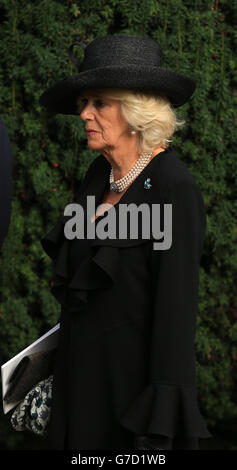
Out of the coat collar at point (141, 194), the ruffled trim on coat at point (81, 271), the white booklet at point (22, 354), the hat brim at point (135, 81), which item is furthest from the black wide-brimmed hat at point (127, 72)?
the white booklet at point (22, 354)

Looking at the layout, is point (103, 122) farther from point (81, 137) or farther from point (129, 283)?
point (81, 137)

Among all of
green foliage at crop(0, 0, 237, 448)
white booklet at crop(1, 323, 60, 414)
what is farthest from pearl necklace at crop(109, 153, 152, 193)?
green foliage at crop(0, 0, 237, 448)

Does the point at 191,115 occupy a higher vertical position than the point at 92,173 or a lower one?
higher

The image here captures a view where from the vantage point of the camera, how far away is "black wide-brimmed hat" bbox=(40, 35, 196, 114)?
6.17ft

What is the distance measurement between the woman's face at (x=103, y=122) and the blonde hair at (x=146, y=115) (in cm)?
3


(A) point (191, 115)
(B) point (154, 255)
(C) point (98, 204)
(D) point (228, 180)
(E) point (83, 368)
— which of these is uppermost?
(A) point (191, 115)

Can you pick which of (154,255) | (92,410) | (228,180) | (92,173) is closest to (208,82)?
(228,180)

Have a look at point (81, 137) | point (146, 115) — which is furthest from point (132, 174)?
point (81, 137)

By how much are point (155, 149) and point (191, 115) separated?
179 cm

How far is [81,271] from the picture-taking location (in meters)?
1.92

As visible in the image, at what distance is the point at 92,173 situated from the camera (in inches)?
89.8

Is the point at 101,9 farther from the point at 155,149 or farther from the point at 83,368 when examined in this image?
the point at 83,368

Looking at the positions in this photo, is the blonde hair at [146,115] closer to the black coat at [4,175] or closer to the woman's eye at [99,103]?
the woman's eye at [99,103]

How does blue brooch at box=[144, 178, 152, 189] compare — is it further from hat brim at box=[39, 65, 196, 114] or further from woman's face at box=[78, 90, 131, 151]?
hat brim at box=[39, 65, 196, 114]
